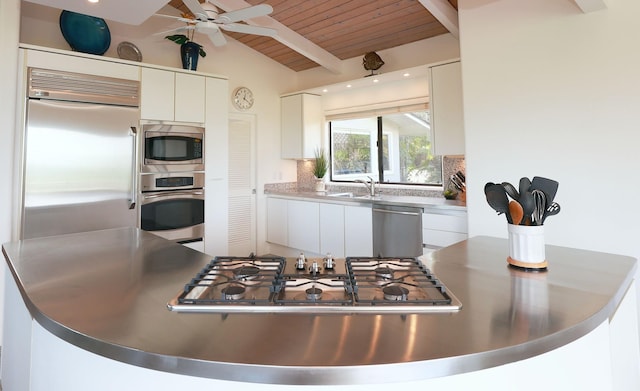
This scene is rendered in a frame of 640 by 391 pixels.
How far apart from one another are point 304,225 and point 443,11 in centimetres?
279

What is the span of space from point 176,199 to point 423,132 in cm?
298

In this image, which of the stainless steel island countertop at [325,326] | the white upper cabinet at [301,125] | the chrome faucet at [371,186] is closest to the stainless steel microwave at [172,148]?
the white upper cabinet at [301,125]

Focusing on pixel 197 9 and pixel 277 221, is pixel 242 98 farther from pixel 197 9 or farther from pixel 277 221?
pixel 197 9

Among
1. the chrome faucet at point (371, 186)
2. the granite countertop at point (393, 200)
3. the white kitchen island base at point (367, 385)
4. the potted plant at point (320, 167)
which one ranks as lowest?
the white kitchen island base at point (367, 385)

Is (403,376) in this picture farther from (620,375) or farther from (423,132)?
(423,132)

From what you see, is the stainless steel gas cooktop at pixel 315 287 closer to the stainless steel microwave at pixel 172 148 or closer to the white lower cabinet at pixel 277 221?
the stainless steel microwave at pixel 172 148

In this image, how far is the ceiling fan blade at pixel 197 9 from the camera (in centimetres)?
227

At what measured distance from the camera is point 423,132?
13.9ft

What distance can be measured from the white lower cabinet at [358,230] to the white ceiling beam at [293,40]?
2105mm

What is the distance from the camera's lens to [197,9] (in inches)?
94.4

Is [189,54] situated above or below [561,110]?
above

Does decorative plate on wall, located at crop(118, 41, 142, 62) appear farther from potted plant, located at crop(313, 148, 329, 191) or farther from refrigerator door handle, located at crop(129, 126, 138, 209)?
potted plant, located at crop(313, 148, 329, 191)

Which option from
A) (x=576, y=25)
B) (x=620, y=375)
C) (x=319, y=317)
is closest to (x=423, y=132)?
(x=576, y=25)

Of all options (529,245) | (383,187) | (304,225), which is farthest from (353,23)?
(529,245)
